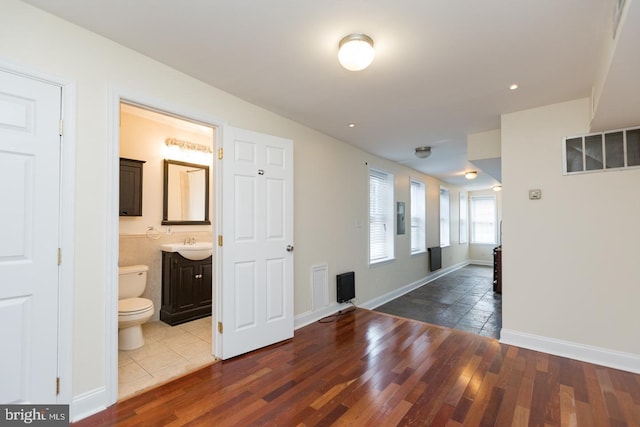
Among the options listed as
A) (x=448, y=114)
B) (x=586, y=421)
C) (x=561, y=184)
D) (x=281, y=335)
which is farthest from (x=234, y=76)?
(x=586, y=421)

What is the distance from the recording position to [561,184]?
2785mm

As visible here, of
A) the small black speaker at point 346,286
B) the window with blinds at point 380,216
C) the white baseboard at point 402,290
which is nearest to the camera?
the small black speaker at point 346,286

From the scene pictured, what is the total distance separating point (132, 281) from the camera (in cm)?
312

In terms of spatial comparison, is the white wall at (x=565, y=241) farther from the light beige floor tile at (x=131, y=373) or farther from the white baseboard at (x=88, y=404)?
the white baseboard at (x=88, y=404)

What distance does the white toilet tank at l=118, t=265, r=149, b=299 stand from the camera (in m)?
3.04

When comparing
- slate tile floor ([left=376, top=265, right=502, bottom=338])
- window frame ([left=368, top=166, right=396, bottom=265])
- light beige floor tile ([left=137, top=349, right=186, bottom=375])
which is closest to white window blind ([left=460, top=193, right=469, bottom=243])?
slate tile floor ([left=376, top=265, right=502, bottom=338])

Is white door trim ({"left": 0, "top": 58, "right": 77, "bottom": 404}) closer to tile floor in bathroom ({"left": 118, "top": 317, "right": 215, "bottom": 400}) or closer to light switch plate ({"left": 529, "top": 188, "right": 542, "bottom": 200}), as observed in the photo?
tile floor in bathroom ({"left": 118, "top": 317, "right": 215, "bottom": 400})

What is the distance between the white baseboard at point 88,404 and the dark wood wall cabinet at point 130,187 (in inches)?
77.4

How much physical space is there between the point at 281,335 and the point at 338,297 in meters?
1.13

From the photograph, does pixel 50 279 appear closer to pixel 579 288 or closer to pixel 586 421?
pixel 586 421

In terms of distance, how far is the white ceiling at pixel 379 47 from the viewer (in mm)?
1590

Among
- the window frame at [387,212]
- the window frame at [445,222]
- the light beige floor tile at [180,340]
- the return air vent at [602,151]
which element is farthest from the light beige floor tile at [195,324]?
the window frame at [445,222]

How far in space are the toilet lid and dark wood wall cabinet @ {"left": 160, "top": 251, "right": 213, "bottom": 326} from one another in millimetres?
506

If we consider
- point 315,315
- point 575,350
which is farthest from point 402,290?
point 575,350
